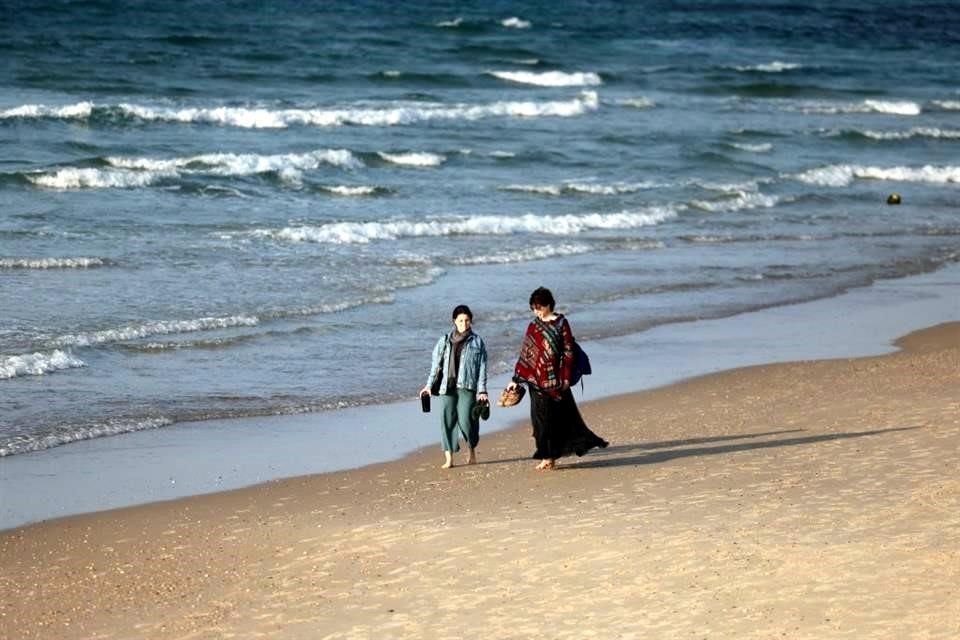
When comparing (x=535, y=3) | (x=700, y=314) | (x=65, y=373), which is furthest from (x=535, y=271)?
(x=535, y=3)

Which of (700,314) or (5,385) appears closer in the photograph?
(5,385)

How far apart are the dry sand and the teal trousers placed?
0.21m

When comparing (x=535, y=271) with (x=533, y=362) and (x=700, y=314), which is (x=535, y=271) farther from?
(x=533, y=362)

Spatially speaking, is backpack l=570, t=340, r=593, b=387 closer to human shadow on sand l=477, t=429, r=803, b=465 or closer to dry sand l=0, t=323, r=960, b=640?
dry sand l=0, t=323, r=960, b=640

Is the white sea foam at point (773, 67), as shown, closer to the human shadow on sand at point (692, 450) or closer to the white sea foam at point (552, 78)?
the white sea foam at point (552, 78)

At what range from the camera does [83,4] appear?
2110 inches

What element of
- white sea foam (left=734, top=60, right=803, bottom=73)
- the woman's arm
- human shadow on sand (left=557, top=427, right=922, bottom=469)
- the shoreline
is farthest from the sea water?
the woman's arm

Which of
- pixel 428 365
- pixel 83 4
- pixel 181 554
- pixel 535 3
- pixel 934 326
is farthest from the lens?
pixel 535 3

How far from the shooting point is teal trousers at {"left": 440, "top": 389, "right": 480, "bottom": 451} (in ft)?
39.8

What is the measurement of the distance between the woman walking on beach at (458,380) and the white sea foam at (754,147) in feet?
73.9

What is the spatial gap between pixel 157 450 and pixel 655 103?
98.9 ft

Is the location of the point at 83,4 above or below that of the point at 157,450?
above

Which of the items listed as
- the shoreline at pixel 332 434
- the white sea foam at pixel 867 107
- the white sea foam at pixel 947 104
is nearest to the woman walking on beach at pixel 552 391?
the shoreline at pixel 332 434

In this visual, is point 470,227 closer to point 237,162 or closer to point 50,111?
point 237,162
